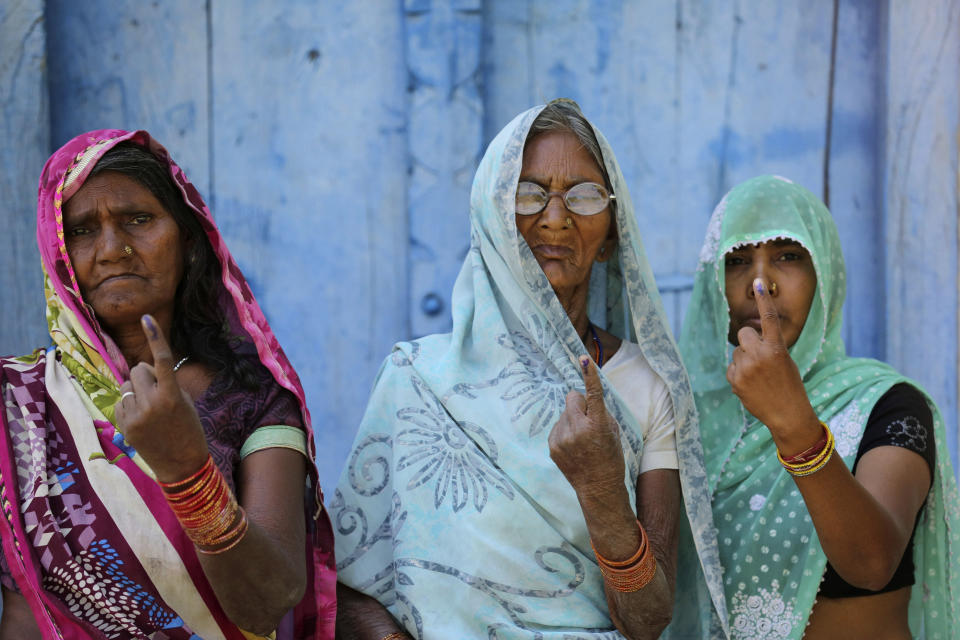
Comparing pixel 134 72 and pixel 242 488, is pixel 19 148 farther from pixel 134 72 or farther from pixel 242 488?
pixel 242 488

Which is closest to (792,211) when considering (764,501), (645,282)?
(645,282)

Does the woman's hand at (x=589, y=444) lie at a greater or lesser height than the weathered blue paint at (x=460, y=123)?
lesser

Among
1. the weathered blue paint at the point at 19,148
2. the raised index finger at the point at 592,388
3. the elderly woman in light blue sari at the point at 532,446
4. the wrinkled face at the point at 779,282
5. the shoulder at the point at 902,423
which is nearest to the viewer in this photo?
the raised index finger at the point at 592,388

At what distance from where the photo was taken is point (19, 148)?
3.18 meters

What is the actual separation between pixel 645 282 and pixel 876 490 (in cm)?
73

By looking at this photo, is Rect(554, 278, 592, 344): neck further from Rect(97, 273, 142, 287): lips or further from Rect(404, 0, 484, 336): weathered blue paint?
Rect(97, 273, 142, 287): lips

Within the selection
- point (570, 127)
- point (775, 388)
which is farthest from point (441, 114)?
point (775, 388)

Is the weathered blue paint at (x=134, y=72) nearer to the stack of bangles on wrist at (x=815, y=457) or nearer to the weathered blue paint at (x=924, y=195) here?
the stack of bangles on wrist at (x=815, y=457)

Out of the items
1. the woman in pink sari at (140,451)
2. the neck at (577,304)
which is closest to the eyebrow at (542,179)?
the neck at (577,304)

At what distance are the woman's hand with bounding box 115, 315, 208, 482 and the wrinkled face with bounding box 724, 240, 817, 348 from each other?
5.06 feet

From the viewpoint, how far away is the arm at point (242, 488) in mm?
1997

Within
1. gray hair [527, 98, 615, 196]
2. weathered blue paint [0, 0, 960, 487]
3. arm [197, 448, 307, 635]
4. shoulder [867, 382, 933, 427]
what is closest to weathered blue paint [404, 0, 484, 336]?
weathered blue paint [0, 0, 960, 487]

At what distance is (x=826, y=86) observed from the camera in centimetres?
358

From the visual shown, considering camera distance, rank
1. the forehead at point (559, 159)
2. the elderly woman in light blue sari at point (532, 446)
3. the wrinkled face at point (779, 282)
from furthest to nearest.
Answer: the wrinkled face at point (779, 282), the forehead at point (559, 159), the elderly woman in light blue sari at point (532, 446)
